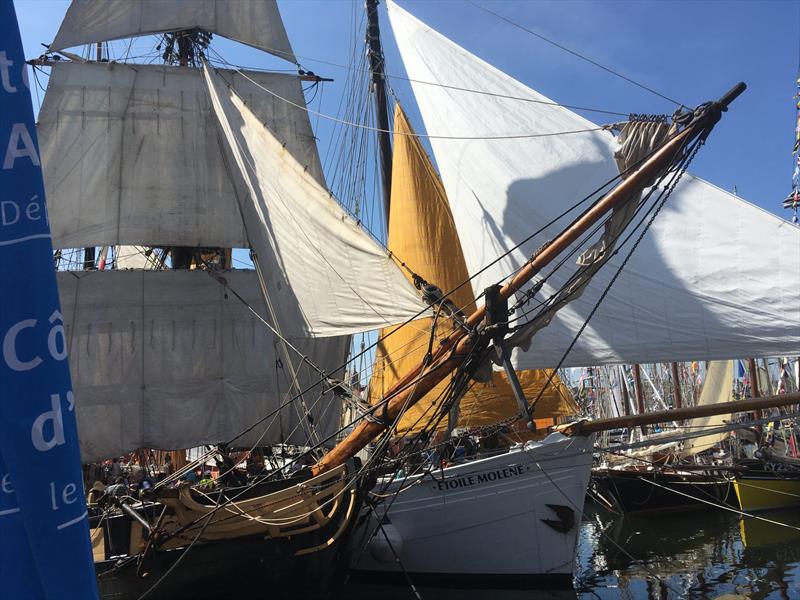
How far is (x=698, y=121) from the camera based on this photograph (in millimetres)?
10305

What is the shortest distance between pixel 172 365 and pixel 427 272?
329 inches

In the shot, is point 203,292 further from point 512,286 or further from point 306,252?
point 512,286

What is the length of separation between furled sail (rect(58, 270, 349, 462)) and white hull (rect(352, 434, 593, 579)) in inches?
248

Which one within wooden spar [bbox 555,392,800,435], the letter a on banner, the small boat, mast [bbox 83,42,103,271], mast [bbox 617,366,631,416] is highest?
mast [bbox 83,42,103,271]

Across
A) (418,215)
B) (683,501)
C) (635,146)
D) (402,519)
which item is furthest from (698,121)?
(683,501)

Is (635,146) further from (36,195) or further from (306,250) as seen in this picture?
(36,195)

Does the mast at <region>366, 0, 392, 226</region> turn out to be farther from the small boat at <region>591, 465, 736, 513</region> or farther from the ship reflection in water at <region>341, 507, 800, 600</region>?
the ship reflection in water at <region>341, 507, 800, 600</region>

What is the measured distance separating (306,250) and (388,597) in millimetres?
7284

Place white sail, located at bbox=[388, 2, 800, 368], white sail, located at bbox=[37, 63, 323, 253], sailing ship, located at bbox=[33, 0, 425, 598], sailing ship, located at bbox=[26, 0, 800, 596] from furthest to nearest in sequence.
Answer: white sail, located at bbox=[37, 63, 323, 253] < sailing ship, located at bbox=[33, 0, 425, 598] < sailing ship, located at bbox=[26, 0, 800, 596] < white sail, located at bbox=[388, 2, 800, 368]

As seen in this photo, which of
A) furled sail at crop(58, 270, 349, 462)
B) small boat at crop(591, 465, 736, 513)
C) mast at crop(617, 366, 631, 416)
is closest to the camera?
furled sail at crop(58, 270, 349, 462)

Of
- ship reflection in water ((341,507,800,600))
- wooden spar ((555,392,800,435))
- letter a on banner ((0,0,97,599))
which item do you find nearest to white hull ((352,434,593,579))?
ship reflection in water ((341,507,800,600))

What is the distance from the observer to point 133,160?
76.6ft

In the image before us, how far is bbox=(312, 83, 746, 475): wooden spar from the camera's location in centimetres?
1044

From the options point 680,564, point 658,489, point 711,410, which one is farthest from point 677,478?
point 711,410
